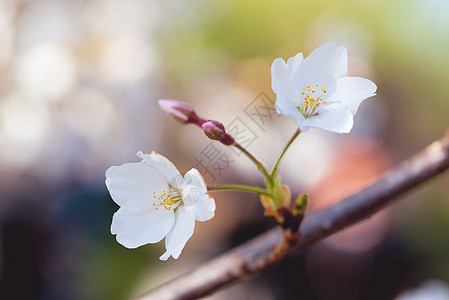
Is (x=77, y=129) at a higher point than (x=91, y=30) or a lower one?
lower

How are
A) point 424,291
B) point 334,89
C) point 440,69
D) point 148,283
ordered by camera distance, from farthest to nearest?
point 440,69 < point 148,283 < point 424,291 < point 334,89

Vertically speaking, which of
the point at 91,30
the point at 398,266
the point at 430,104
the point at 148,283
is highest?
the point at 91,30

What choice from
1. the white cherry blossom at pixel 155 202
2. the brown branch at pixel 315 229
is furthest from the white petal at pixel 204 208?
the brown branch at pixel 315 229

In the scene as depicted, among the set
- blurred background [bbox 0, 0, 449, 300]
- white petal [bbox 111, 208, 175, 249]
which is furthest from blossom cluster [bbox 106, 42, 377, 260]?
blurred background [bbox 0, 0, 449, 300]

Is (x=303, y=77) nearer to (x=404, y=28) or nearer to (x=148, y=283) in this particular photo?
(x=148, y=283)

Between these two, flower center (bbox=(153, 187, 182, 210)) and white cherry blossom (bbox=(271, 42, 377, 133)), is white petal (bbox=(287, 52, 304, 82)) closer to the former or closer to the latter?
white cherry blossom (bbox=(271, 42, 377, 133))

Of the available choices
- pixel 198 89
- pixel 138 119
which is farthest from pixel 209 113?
pixel 138 119
